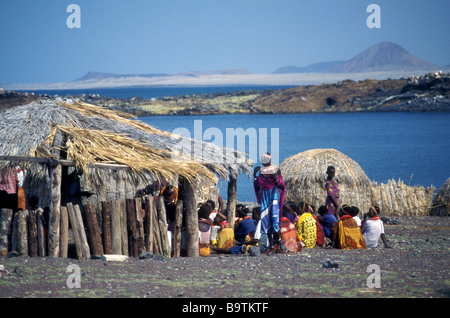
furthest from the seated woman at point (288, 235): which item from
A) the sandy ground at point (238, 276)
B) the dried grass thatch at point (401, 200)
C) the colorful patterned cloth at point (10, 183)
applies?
the dried grass thatch at point (401, 200)

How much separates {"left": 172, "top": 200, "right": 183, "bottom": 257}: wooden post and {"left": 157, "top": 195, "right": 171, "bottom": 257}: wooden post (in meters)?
0.18

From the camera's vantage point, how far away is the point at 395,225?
55.7ft

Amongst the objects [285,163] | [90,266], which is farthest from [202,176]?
[285,163]

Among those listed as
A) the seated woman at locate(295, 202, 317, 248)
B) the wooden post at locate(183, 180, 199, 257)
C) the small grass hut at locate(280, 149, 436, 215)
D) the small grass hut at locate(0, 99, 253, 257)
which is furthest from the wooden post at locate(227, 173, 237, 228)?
the small grass hut at locate(280, 149, 436, 215)

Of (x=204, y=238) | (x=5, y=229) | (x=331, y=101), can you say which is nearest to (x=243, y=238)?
(x=204, y=238)

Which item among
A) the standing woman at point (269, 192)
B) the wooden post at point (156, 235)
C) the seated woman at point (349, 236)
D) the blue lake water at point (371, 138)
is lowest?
the blue lake water at point (371, 138)

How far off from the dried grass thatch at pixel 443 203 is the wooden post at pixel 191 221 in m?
10.7

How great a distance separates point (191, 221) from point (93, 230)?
1833 millimetres

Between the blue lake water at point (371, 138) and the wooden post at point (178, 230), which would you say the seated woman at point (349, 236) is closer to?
the wooden post at point (178, 230)

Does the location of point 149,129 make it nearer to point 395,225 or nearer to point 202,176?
point 202,176

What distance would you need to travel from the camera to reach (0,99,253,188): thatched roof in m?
10.9

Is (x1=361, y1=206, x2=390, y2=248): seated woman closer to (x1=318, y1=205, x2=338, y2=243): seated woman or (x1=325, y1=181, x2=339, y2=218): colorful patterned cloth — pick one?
(x1=318, y1=205, x2=338, y2=243): seated woman

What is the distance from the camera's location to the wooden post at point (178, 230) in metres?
11.3
